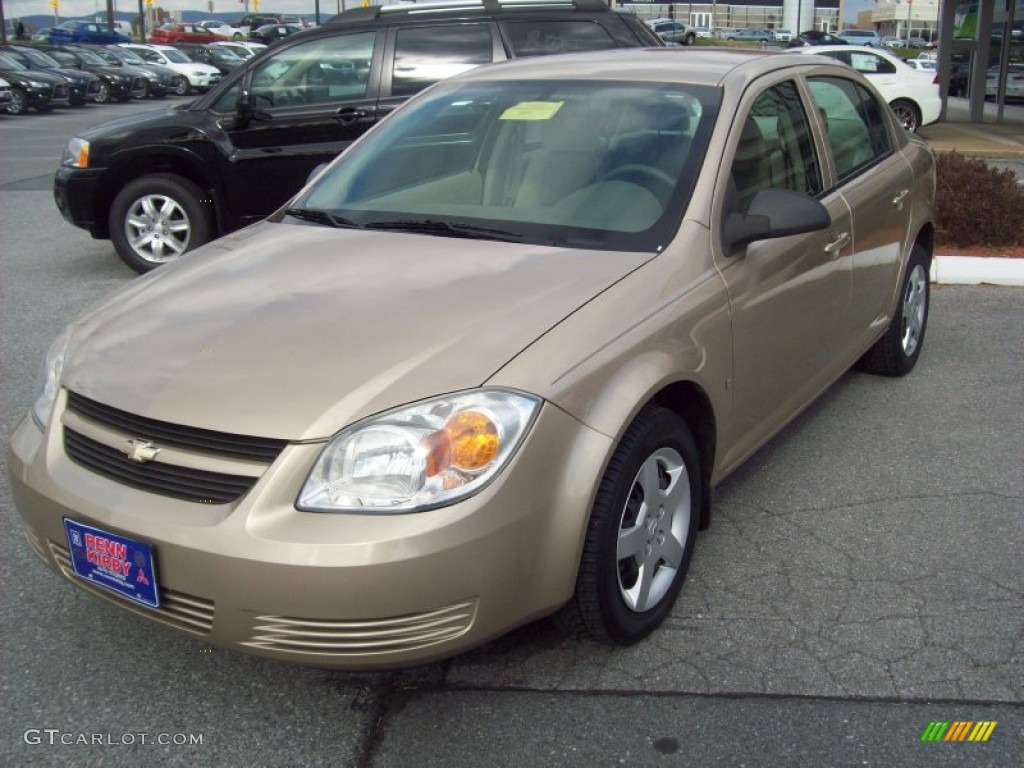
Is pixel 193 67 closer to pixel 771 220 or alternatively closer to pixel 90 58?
pixel 90 58

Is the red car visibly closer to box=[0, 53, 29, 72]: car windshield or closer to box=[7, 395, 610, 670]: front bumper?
box=[0, 53, 29, 72]: car windshield

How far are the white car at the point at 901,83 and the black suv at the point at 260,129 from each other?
39.2ft

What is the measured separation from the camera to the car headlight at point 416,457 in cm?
249

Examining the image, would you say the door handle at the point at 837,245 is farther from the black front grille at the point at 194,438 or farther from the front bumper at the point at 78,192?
the front bumper at the point at 78,192

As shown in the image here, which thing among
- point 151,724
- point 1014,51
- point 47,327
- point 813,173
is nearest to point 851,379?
point 813,173

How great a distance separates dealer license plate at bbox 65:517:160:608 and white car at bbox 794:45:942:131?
58.7 ft

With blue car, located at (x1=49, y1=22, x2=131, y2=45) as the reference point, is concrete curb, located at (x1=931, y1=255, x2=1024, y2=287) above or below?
below

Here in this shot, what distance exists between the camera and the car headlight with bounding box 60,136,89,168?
25.8 ft

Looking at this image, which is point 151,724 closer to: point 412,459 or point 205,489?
point 205,489

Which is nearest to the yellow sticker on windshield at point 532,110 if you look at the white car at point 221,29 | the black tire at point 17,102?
the black tire at point 17,102

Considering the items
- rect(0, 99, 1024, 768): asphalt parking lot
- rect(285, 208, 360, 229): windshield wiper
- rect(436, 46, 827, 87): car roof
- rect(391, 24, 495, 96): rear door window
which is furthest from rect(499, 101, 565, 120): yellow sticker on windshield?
rect(391, 24, 495, 96): rear door window

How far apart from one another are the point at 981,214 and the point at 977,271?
0.74 metres

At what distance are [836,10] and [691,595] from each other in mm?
136011

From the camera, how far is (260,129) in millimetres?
7973
